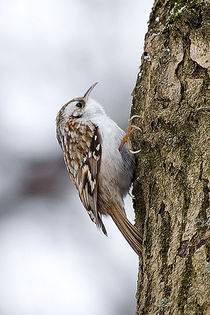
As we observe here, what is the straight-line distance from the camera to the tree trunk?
5.23 ft

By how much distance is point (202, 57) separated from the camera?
2031mm

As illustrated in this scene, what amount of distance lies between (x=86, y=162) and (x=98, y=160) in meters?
0.10

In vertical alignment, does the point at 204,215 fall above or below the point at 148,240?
above

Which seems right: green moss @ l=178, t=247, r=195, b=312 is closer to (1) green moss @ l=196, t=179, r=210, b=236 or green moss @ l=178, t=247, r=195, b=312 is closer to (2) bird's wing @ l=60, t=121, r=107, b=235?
(1) green moss @ l=196, t=179, r=210, b=236

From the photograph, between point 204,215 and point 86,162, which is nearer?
point 204,215

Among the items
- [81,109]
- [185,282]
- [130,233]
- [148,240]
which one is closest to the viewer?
[185,282]

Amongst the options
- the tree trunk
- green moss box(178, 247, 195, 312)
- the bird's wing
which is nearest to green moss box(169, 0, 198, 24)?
the tree trunk

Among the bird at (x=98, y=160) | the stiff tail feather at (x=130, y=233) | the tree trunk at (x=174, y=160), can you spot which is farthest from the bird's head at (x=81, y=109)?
the stiff tail feather at (x=130, y=233)

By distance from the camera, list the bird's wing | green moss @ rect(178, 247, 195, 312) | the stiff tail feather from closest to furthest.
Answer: green moss @ rect(178, 247, 195, 312) → the stiff tail feather → the bird's wing

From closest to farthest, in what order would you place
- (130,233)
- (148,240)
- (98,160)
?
(148,240)
(130,233)
(98,160)

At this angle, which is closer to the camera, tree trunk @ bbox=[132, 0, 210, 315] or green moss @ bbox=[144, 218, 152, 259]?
tree trunk @ bbox=[132, 0, 210, 315]

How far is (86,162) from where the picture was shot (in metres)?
2.71

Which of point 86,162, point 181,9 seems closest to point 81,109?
point 86,162

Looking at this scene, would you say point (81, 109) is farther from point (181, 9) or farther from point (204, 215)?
point (204, 215)
